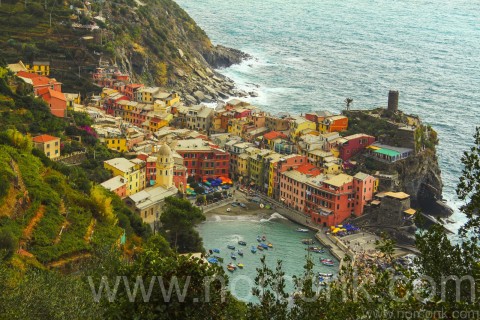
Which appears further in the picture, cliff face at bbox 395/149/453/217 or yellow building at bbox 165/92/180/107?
yellow building at bbox 165/92/180/107

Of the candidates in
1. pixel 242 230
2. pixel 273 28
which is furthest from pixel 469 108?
pixel 273 28

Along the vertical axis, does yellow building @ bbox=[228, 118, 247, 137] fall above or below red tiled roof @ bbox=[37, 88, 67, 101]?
below

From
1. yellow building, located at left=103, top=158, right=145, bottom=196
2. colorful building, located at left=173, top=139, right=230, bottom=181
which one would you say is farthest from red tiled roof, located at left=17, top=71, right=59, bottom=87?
yellow building, located at left=103, top=158, right=145, bottom=196

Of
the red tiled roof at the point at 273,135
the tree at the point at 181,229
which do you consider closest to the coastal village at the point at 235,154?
the red tiled roof at the point at 273,135

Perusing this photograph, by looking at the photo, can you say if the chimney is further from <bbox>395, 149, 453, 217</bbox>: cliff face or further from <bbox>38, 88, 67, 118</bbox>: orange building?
<bbox>38, 88, 67, 118</bbox>: orange building

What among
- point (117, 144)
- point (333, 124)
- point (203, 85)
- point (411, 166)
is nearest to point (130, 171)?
point (117, 144)

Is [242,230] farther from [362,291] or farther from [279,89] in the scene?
[279,89]

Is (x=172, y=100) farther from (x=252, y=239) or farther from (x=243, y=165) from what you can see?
(x=252, y=239)

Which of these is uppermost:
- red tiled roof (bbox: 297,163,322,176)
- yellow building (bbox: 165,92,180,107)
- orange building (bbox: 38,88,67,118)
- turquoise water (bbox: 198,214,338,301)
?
orange building (bbox: 38,88,67,118)
